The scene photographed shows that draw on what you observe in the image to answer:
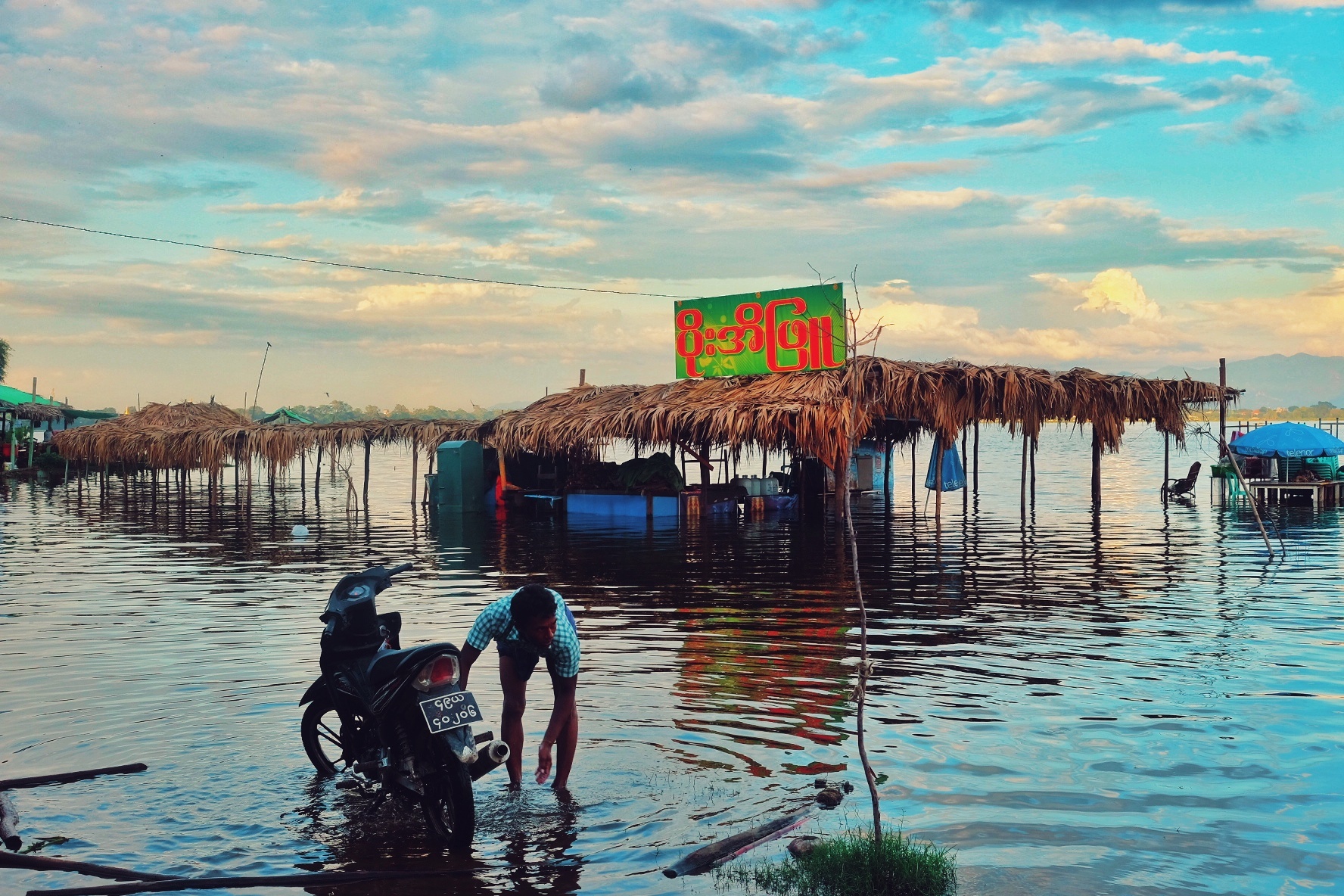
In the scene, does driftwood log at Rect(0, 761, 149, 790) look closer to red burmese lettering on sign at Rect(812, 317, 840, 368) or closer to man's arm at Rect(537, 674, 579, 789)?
man's arm at Rect(537, 674, 579, 789)

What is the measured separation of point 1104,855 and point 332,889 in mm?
3303

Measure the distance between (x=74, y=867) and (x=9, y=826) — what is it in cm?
77

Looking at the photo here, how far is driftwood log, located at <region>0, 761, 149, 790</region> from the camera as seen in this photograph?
588cm

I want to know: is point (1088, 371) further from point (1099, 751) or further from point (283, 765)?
point (283, 765)

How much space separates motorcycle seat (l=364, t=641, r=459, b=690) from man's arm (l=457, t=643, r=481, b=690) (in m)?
0.08

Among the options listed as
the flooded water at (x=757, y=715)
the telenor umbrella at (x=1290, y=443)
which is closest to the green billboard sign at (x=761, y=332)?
the flooded water at (x=757, y=715)

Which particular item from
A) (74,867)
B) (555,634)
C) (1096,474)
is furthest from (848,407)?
(74,867)

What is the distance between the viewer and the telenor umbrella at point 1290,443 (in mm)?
27328

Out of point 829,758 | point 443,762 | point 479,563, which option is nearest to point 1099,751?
point 829,758

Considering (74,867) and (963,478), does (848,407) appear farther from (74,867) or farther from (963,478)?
(74,867)

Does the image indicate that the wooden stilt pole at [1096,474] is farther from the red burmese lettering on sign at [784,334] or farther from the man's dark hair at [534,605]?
the man's dark hair at [534,605]

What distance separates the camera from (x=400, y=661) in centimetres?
544

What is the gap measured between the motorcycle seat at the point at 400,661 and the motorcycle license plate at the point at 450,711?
226 mm

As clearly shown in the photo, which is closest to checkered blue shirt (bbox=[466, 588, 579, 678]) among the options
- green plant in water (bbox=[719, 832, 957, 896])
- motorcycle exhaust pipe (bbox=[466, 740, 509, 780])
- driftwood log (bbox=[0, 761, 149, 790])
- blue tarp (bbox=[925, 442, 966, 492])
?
motorcycle exhaust pipe (bbox=[466, 740, 509, 780])
